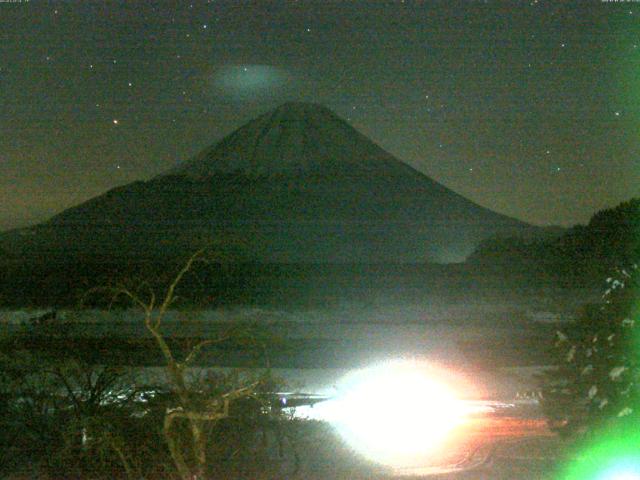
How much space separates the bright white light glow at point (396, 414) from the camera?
11.1 m

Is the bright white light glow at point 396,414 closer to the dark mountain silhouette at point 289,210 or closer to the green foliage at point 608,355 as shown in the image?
the green foliage at point 608,355

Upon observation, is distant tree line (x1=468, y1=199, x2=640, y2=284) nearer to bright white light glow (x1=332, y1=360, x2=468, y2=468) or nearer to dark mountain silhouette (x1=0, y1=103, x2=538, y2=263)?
bright white light glow (x1=332, y1=360, x2=468, y2=468)

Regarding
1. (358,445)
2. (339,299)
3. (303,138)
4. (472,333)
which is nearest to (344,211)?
(303,138)

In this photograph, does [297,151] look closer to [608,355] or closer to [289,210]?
[289,210]

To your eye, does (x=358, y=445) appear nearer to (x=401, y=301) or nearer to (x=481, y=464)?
(x=481, y=464)

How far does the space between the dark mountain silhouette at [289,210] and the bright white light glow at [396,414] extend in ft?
141

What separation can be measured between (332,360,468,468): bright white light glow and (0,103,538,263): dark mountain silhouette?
141 feet

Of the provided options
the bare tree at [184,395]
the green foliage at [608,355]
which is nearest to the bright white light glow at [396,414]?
the bare tree at [184,395]

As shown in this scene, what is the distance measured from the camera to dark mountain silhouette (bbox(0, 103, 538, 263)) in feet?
236

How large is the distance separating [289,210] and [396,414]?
278 ft

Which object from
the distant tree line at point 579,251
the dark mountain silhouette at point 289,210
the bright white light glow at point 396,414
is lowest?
the bright white light glow at point 396,414

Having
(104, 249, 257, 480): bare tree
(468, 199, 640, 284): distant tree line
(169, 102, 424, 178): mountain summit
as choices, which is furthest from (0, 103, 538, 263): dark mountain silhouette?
(104, 249, 257, 480): bare tree

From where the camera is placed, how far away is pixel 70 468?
31.8 ft

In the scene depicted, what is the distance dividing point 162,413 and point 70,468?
118cm
